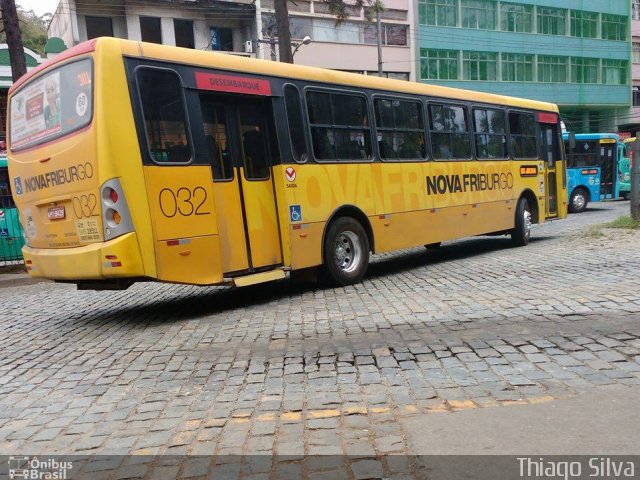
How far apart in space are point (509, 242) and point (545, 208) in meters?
1.18

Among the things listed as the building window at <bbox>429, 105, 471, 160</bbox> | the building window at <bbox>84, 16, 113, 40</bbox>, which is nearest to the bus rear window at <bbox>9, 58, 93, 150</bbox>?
the building window at <bbox>429, 105, 471, 160</bbox>

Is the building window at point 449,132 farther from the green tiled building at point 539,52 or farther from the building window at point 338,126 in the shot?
the green tiled building at point 539,52

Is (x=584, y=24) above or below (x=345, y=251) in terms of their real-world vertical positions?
above

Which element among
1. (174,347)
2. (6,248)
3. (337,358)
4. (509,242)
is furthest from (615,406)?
(6,248)

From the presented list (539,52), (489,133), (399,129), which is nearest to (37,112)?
(399,129)

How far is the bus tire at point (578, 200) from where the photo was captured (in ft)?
73.4

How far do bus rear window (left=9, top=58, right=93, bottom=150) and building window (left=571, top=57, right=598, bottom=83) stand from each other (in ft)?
162

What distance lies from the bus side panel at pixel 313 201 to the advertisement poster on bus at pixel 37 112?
278 centimetres

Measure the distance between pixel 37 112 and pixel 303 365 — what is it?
15.4 feet

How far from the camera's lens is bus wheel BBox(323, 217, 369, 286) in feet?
26.3

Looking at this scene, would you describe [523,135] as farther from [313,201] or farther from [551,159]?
[313,201]

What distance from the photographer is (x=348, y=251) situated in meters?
8.56

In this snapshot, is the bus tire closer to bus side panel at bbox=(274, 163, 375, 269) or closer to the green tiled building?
bus side panel at bbox=(274, 163, 375, 269)

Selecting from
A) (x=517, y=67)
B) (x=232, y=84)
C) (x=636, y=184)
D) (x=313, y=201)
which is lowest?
(x=636, y=184)
